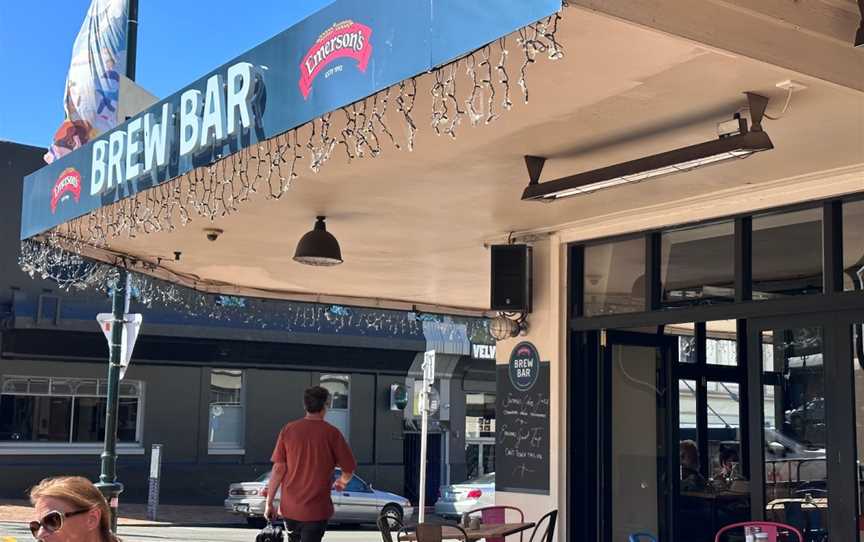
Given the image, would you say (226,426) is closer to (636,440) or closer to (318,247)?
(318,247)

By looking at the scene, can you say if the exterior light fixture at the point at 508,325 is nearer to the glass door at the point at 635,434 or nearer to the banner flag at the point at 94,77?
→ the glass door at the point at 635,434

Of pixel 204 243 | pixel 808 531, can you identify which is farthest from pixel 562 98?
pixel 204 243

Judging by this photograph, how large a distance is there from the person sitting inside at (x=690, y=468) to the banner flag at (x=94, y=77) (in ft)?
18.0

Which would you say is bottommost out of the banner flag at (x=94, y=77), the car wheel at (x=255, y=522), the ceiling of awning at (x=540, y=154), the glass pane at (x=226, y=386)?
the car wheel at (x=255, y=522)

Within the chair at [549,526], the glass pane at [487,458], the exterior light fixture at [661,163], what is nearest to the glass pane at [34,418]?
the glass pane at [487,458]

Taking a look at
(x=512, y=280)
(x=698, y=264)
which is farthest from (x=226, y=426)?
(x=698, y=264)

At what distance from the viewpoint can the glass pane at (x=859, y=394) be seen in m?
5.91

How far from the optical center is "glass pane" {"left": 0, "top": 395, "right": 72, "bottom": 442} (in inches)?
795

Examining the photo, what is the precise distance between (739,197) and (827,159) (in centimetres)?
93

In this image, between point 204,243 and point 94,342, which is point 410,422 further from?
point 204,243

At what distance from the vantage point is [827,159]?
5867mm

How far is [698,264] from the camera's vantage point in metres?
7.18

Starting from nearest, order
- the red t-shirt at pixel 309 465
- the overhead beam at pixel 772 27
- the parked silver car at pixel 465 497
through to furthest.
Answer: the overhead beam at pixel 772 27 → the red t-shirt at pixel 309 465 → the parked silver car at pixel 465 497

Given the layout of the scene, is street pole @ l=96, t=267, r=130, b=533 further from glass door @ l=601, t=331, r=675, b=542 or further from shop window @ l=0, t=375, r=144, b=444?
shop window @ l=0, t=375, r=144, b=444
